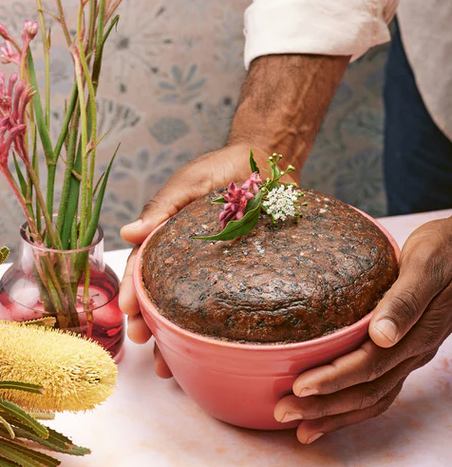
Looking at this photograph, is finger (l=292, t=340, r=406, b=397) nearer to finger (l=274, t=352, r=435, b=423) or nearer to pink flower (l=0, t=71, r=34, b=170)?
finger (l=274, t=352, r=435, b=423)

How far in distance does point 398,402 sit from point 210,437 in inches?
10.4

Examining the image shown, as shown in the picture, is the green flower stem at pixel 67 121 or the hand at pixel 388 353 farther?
the green flower stem at pixel 67 121

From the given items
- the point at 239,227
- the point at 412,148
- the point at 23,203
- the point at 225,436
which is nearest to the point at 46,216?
the point at 23,203

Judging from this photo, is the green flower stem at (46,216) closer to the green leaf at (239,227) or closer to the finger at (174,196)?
the finger at (174,196)

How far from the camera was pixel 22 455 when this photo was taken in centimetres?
67

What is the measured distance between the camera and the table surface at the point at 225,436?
81cm

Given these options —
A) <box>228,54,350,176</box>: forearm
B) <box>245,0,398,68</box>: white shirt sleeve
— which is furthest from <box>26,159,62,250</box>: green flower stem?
<box>245,0,398,68</box>: white shirt sleeve

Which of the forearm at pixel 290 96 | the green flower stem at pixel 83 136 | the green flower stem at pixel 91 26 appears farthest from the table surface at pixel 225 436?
the forearm at pixel 290 96

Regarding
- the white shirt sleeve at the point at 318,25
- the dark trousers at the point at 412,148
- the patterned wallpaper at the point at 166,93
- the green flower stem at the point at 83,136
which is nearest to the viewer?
the green flower stem at the point at 83,136

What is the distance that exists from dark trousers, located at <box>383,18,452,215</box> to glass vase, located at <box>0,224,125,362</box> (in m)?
1.01

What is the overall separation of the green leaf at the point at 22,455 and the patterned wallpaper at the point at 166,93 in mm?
→ 1409

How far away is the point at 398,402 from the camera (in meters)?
0.91

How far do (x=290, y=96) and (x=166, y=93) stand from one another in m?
0.78

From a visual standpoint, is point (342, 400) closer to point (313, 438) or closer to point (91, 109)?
point (313, 438)
